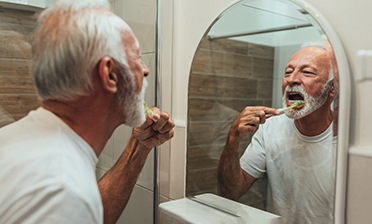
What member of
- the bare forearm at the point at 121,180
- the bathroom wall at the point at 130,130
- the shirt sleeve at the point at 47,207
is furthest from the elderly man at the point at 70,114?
the bathroom wall at the point at 130,130

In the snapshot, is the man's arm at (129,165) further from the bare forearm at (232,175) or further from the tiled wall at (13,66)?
the tiled wall at (13,66)

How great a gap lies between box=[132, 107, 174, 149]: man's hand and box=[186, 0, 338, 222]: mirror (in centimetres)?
16

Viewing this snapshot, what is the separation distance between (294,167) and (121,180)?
1.70ft

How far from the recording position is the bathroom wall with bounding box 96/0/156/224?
4.25 feet

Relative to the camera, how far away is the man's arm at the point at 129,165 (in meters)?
1.10

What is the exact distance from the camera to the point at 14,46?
4.12 ft

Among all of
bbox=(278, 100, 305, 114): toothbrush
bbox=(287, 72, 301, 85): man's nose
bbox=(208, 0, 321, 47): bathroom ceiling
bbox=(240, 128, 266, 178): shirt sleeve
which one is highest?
bbox=(208, 0, 321, 47): bathroom ceiling

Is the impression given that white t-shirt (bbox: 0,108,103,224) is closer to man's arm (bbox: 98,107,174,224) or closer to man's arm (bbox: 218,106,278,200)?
→ man's arm (bbox: 98,107,174,224)

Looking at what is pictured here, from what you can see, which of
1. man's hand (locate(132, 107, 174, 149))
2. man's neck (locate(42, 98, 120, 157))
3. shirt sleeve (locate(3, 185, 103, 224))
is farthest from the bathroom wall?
shirt sleeve (locate(3, 185, 103, 224))

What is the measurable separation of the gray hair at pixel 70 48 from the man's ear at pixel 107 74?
11mm

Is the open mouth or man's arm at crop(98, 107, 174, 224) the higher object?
the open mouth

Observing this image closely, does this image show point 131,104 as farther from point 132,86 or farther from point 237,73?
point 237,73

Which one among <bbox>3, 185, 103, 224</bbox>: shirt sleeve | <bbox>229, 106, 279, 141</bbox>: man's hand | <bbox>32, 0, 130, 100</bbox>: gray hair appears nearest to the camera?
<bbox>3, 185, 103, 224</bbox>: shirt sleeve

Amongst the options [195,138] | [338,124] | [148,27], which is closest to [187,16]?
[148,27]
